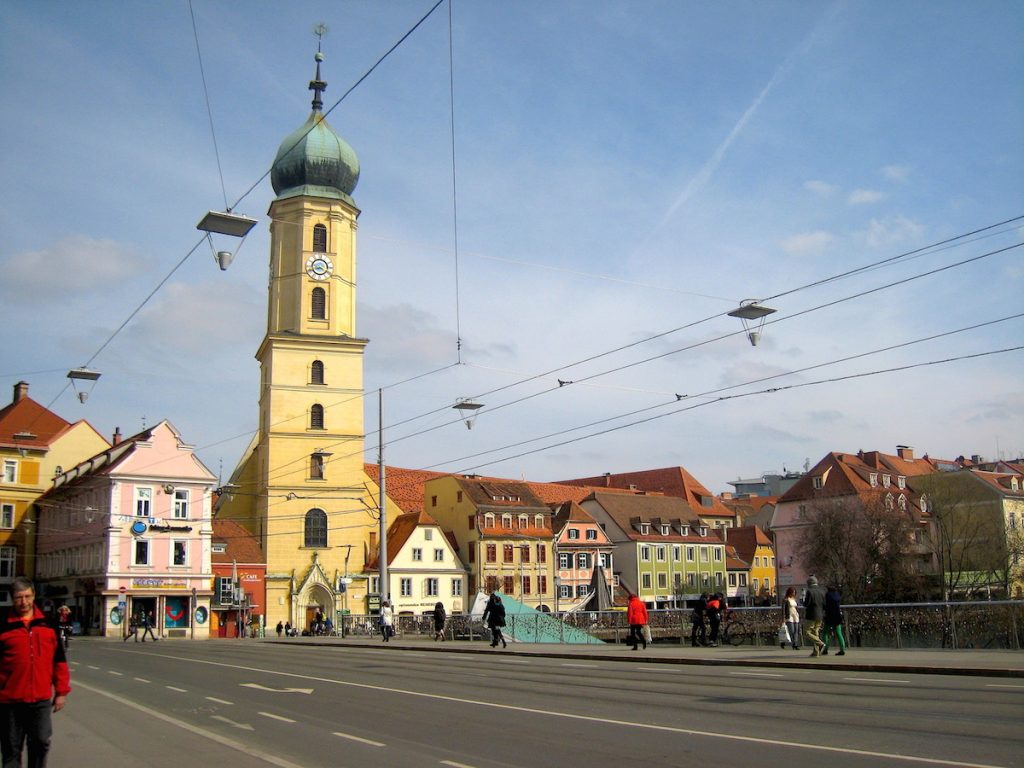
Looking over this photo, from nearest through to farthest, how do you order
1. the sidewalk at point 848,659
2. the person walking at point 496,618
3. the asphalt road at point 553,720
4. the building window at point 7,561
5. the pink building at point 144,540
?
the asphalt road at point 553,720 < the sidewalk at point 848,659 < the person walking at point 496,618 < the pink building at point 144,540 < the building window at point 7,561

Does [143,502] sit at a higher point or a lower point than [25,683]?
higher

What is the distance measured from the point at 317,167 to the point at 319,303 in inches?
374

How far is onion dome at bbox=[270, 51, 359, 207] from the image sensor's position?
70.6m

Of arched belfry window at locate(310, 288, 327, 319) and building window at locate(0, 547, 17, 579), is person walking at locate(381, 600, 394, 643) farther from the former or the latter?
building window at locate(0, 547, 17, 579)

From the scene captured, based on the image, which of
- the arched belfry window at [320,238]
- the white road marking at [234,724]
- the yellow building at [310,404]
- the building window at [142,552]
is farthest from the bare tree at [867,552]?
the white road marking at [234,724]

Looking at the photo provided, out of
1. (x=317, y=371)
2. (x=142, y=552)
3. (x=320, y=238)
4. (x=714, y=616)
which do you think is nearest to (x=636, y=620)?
(x=714, y=616)

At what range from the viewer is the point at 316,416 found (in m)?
69.0

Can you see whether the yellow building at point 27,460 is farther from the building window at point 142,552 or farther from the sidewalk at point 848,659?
the sidewalk at point 848,659

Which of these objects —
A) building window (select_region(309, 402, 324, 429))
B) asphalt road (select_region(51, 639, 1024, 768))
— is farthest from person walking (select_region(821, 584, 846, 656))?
building window (select_region(309, 402, 324, 429))

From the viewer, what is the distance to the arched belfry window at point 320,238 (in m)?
70.2

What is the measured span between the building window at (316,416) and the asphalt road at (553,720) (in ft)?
158

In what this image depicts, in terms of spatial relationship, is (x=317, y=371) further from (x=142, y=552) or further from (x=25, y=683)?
(x=25, y=683)

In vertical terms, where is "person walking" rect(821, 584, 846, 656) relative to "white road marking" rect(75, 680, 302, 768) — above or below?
above

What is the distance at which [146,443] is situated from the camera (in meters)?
62.3
